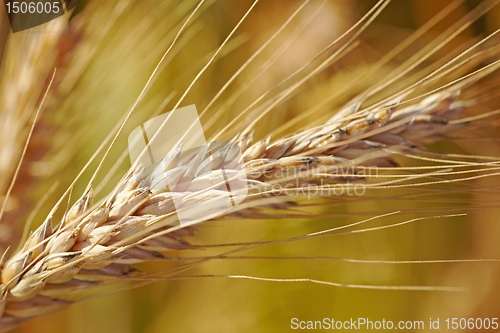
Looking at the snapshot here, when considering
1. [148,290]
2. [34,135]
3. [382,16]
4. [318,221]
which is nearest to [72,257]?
[34,135]

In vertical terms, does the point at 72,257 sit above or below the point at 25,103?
below

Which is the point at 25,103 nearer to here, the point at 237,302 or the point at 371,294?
the point at 237,302

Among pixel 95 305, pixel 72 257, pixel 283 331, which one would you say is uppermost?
pixel 72 257

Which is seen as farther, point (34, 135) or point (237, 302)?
point (237, 302)

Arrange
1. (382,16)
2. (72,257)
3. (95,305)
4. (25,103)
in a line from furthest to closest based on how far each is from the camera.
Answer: (382,16) < (95,305) < (25,103) < (72,257)

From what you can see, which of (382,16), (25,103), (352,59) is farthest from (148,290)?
(382,16)

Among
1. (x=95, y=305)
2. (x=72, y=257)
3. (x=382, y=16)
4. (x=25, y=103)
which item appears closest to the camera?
(x=72, y=257)
